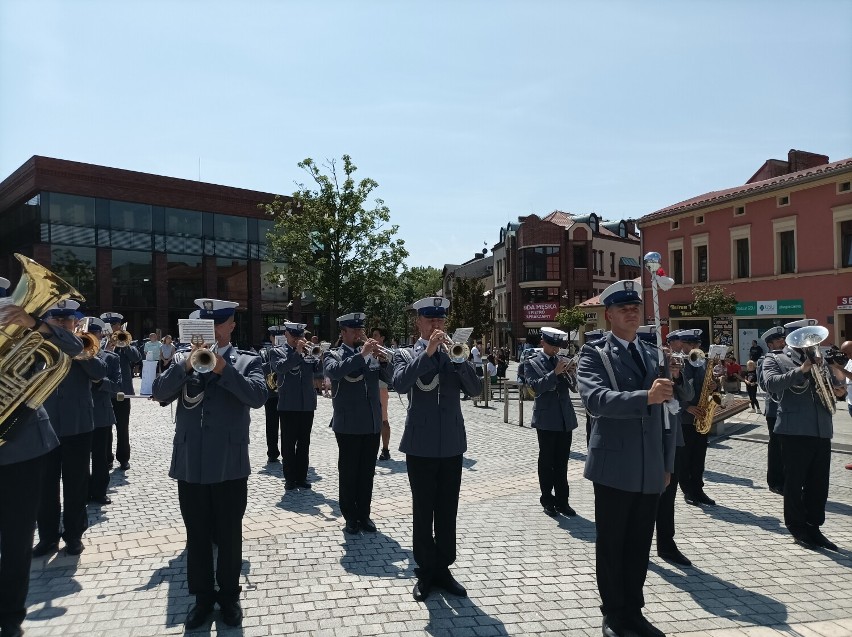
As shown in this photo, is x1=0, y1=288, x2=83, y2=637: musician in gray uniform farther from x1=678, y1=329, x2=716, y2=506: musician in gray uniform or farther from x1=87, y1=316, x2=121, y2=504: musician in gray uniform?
x1=678, y1=329, x2=716, y2=506: musician in gray uniform

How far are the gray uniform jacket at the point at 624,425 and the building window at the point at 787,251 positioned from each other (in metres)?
28.1

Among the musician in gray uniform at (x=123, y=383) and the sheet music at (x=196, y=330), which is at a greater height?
the sheet music at (x=196, y=330)

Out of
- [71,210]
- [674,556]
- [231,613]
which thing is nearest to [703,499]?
[674,556]

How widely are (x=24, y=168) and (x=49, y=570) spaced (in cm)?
3843

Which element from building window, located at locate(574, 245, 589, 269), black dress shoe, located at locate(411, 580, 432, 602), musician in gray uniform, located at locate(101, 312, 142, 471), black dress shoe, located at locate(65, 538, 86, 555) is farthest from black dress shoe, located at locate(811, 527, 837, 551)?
building window, located at locate(574, 245, 589, 269)

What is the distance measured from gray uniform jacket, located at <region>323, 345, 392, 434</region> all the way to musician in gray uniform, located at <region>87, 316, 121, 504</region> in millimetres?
2701

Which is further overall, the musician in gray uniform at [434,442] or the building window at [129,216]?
the building window at [129,216]

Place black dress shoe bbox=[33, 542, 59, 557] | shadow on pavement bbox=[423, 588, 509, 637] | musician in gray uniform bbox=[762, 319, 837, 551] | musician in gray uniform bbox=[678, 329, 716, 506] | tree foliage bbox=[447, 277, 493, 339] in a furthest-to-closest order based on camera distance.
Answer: tree foliage bbox=[447, 277, 493, 339]
musician in gray uniform bbox=[678, 329, 716, 506]
musician in gray uniform bbox=[762, 319, 837, 551]
black dress shoe bbox=[33, 542, 59, 557]
shadow on pavement bbox=[423, 588, 509, 637]

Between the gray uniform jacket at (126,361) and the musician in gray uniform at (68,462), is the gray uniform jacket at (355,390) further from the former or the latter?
the gray uniform jacket at (126,361)

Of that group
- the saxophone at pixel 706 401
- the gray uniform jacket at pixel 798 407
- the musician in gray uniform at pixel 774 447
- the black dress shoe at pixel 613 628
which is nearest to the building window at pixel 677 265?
the musician in gray uniform at pixel 774 447

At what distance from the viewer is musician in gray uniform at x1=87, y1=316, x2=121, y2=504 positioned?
7312 mm

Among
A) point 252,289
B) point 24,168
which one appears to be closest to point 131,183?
point 24,168

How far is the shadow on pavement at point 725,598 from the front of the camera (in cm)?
456

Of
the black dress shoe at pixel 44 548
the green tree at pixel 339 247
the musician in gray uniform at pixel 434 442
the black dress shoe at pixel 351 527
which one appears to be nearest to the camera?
the musician in gray uniform at pixel 434 442
